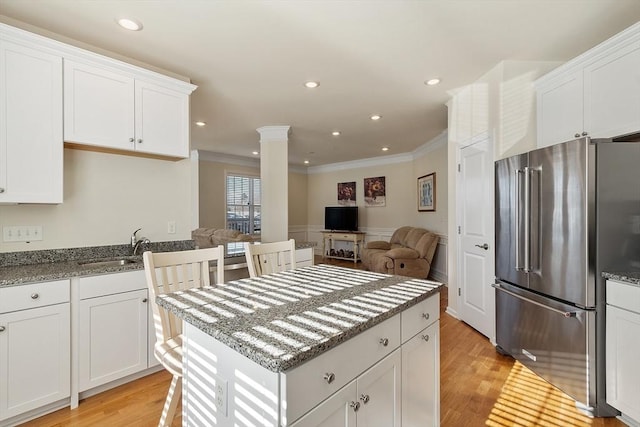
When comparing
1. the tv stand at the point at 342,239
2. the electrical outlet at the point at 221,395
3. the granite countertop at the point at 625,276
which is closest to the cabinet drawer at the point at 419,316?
the electrical outlet at the point at 221,395

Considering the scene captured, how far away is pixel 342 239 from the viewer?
24.7 ft

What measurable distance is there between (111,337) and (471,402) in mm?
2435

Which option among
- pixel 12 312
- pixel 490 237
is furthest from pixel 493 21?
pixel 12 312

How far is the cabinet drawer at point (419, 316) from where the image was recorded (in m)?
1.30

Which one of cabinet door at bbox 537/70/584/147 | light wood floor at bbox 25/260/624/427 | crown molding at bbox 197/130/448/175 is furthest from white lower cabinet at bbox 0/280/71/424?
crown molding at bbox 197/130/448/175

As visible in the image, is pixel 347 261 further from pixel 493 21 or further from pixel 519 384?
pixel 493 21

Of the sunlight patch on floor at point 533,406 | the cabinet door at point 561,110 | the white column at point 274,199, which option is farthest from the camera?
the white column at point 274,199

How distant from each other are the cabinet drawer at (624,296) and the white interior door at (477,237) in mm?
1018

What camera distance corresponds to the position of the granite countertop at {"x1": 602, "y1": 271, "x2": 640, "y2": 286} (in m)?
1.64

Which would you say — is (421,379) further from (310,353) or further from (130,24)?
(130,24)

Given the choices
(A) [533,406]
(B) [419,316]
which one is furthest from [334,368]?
(A) [533,406]

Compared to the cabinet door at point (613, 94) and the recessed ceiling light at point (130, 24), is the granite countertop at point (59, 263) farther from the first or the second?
the cabinet door at point (613, 94)

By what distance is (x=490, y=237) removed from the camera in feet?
9.29

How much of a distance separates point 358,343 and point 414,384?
1.74ft
